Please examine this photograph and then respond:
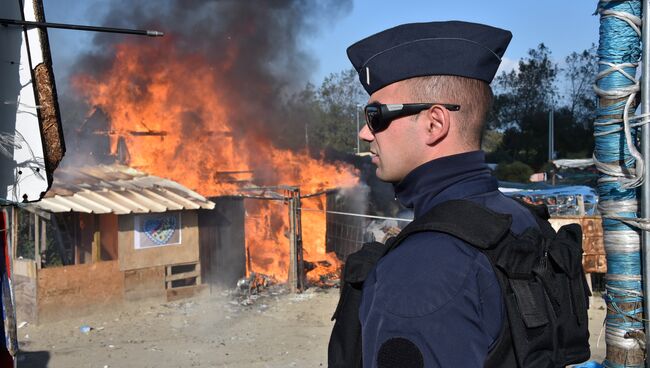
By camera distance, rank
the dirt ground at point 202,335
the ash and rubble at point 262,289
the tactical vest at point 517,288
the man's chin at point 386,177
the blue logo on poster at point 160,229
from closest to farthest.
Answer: the tactical vest at point 517,288, the man's chin at point 386,177, the dirt ground at point 202,335, the blue logo on poster at point 160,229, the ash and rubble at point 262,289


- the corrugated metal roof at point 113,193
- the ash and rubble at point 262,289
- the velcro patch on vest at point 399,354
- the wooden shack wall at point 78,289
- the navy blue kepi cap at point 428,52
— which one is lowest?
the ash and rubble at point 262,289

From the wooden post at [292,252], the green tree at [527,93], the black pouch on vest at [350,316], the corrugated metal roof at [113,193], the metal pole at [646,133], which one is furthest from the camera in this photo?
the green tree at [527,93]

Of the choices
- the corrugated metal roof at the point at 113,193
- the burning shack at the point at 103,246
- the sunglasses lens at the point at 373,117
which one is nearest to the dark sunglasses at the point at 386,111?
the sunglasses lens at the point at 373,117

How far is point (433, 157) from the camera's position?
157 cm

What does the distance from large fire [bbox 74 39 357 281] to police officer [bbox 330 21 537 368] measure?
13431 millimetres

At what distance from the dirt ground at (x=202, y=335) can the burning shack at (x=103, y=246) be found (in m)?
0.40

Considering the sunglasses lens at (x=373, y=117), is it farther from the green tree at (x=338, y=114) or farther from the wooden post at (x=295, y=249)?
the green tree at (x=338, y=114)

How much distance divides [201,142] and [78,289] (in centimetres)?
701

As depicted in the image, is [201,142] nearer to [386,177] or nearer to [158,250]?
[158,250]

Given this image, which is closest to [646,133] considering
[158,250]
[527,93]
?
[158,250]

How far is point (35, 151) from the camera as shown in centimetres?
263


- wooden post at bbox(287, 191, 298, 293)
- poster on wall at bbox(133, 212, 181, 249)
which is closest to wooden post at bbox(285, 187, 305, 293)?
wooden post at bbox(287, 191, 298, 293)

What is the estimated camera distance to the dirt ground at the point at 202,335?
28.3ft

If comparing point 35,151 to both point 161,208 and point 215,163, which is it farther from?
point 215,163
